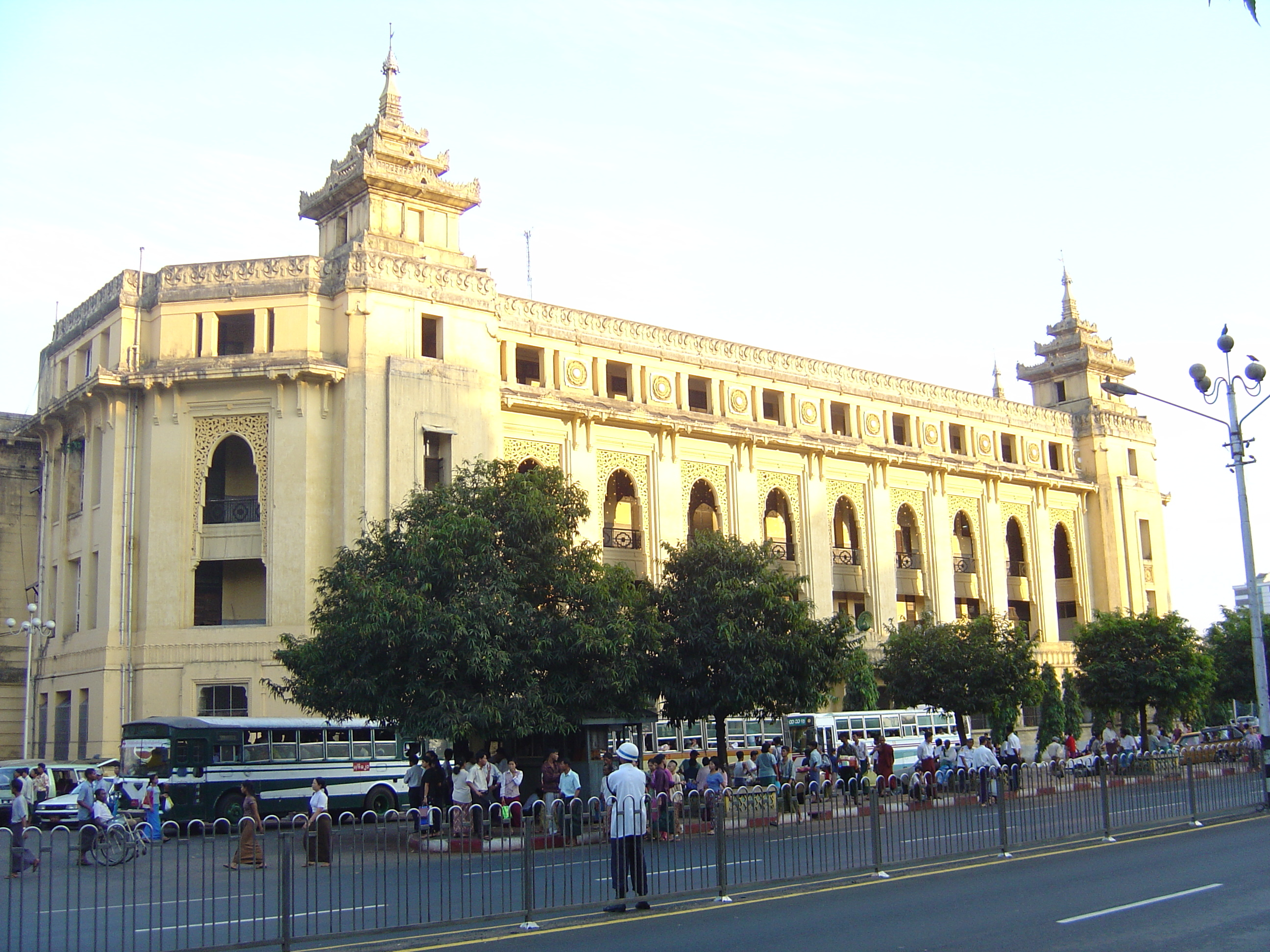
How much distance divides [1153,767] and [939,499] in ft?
91.4

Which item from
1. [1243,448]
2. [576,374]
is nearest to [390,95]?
[576,374]

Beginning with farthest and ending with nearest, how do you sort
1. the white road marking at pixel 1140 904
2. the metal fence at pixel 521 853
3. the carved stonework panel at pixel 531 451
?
the carved stonework panel at pixel 531 451 < the metal fence at pixel 521 853 < the white road marking at pixel 1140 904

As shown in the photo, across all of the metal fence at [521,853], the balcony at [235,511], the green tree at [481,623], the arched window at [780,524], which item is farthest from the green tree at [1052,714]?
the balcony at [235,511]

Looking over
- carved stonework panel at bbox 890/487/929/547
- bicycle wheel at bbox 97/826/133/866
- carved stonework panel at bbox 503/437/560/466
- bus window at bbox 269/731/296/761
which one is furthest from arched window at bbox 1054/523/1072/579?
bicycle wheel at bbox 97/826/133/866

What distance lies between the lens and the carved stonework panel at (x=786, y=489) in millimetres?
42062

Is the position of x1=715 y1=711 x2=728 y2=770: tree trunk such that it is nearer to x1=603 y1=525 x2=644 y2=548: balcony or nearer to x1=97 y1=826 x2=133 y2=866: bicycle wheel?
x1=603 y1=525 x2=644 y2=548: balcony

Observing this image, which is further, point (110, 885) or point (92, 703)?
point (92, 703)

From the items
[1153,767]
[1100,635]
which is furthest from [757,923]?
[1100,635]

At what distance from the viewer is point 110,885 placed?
41.2 feet

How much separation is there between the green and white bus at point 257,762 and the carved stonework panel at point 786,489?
1808 cm

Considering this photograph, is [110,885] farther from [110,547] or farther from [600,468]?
[600,468]

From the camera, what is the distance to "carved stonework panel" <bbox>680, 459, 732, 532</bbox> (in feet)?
131

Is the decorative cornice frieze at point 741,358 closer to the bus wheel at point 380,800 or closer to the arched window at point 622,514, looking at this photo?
the arched window at point 622,514

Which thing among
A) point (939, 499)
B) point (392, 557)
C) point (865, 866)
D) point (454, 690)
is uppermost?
point (939, 499)
